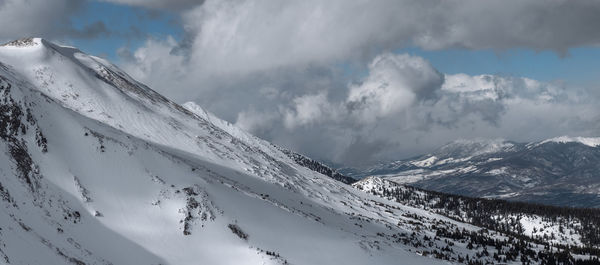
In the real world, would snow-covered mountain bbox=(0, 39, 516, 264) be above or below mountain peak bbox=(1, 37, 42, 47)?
below

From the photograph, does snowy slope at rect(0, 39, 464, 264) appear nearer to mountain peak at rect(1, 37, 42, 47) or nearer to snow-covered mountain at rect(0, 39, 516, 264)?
snow-covered mountain at rect(0, 39, 516, 264)

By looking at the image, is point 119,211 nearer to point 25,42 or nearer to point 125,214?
point 125,214

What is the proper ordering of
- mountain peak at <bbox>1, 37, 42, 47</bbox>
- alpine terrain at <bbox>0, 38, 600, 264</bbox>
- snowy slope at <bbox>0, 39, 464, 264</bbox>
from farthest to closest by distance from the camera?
1. mountain peak at <bbox>1, 37, 42, 47</bbox>
2. alpine terrain at <bbox>0, 38, 600, 264</bbox>
3. snowy slope at <bbox>0, 39, 464, 264</bbox>

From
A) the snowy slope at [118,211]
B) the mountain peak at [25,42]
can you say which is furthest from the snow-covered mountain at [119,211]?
the mountain peak at [25,42]

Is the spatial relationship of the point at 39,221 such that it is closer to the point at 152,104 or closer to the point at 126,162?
the point at 126,162

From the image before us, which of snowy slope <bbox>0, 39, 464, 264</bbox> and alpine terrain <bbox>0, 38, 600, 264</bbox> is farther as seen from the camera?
alpine terrain <bbox>0, 38, 600, 264</bbox>

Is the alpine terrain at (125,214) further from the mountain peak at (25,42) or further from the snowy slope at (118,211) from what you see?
the mountain peak at (25,42)

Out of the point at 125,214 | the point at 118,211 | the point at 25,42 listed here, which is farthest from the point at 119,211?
the point at 25,42

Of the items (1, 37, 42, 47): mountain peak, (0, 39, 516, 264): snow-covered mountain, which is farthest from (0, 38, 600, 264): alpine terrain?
(1, 37, 42, 47): mountain peak

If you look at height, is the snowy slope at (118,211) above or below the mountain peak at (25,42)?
below

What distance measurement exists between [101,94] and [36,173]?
242 ft

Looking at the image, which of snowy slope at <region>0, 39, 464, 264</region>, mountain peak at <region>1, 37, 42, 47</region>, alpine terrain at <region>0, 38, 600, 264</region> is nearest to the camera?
snowy slope at <region>0, 39, 464, 264</region>

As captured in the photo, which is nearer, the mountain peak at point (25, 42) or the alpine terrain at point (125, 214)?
the alpine terrain at point (125, 214)

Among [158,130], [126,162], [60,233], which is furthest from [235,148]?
[60,233]
